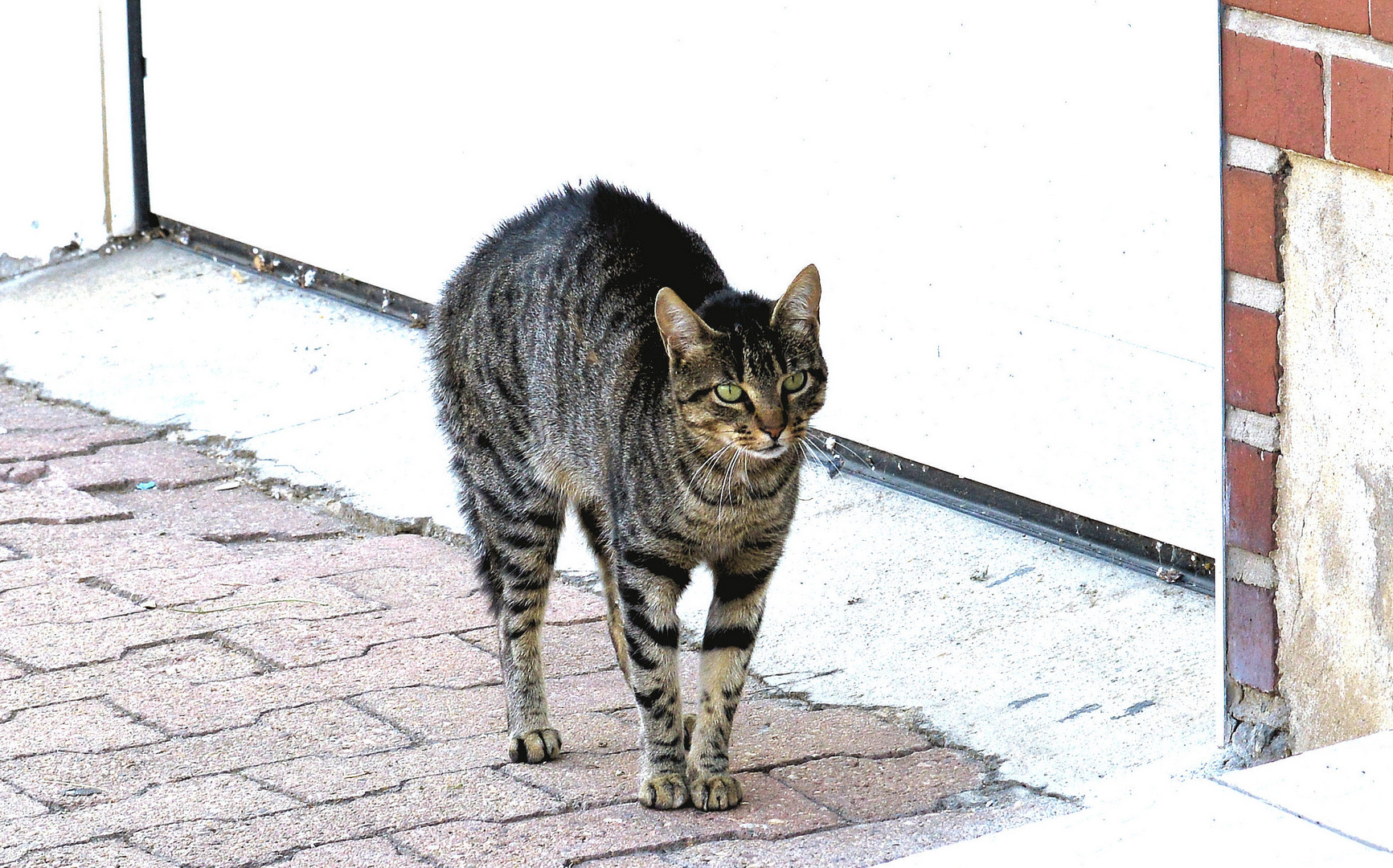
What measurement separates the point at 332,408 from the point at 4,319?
1.95m

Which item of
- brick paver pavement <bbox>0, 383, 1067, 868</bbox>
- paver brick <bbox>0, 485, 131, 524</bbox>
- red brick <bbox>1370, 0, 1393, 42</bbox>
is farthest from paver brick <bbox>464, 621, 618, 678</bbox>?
red brick <bbox>1370, 0, 1393, 42</bbox>

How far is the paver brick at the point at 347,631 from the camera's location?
4637 mm

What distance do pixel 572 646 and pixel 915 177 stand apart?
5.70 ft

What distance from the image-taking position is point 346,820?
3688mm

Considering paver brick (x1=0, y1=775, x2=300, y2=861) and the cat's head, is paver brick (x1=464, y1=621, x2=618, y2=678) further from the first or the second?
the cat's head

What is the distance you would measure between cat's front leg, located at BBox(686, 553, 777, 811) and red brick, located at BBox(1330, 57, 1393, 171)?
153cm

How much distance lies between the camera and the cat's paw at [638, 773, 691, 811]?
12.6ft

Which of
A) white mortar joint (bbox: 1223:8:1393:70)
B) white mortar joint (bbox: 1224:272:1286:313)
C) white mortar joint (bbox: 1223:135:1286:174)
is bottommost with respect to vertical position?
white mortar joint (bbox: 1224:272:1286:313)

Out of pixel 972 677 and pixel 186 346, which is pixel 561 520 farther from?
pixel 186 346

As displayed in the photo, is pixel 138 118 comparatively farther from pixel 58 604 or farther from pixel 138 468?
pixel 58 604

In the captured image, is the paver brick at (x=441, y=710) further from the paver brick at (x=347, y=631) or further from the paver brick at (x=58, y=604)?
the paver brick at (x=58, y=604)

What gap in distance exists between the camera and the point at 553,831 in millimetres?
3668

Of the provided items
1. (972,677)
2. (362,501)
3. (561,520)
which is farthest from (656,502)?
(362,501)

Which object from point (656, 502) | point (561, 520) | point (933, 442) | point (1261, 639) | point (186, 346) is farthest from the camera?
point (186, 346)
